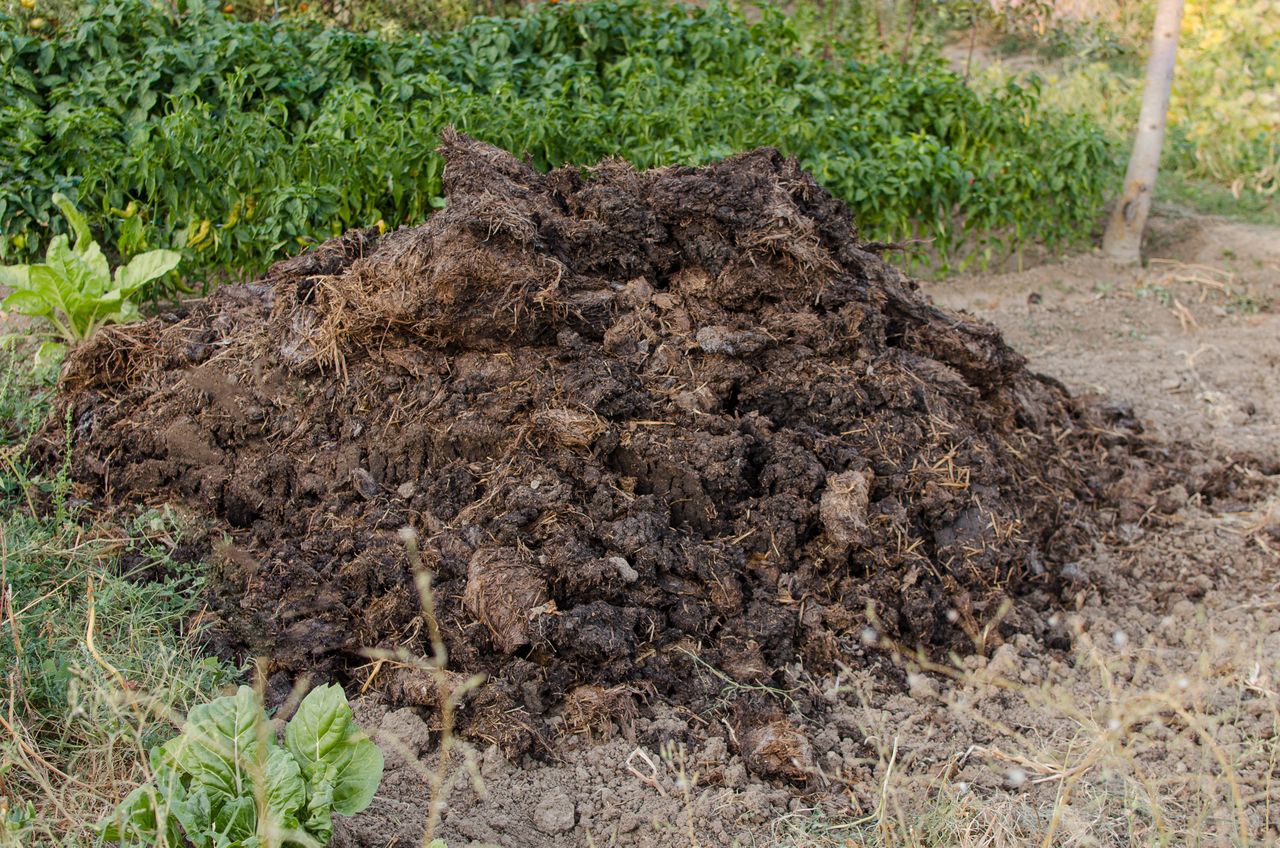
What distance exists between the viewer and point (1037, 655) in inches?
134

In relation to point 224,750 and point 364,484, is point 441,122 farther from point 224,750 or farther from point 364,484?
point 224,750

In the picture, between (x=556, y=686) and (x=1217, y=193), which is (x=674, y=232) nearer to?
(x=556, y=686)

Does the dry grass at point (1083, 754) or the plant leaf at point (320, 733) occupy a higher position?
the plant leaf at point (320, 733)

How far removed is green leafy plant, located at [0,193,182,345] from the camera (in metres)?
4.43

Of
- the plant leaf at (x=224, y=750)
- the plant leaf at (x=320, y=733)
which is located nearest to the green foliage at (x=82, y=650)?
the plant leaf at (x=224, y=750)

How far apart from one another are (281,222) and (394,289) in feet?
6.49

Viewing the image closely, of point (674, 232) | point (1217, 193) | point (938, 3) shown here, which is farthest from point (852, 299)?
point (938, 3)

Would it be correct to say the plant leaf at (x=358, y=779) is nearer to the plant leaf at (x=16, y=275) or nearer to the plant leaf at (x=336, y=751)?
the plant leaf at (x=336, y=751)

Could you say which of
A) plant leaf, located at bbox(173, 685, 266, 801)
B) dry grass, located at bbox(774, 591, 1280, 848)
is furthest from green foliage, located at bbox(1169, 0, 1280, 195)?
plant leaf, located at bbox(173, 685, 266, 801)

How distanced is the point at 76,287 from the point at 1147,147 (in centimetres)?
608

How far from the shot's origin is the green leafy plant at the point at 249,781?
222cm

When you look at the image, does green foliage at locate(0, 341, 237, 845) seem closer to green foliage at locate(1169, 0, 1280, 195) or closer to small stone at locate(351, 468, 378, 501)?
small stone at locate(351, 468, 378, 501)

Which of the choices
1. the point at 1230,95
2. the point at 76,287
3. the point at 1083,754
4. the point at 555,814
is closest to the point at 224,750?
the point at 555,814

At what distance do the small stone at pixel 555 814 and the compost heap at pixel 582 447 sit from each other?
0.21m
